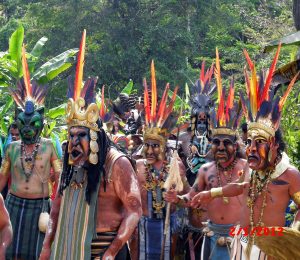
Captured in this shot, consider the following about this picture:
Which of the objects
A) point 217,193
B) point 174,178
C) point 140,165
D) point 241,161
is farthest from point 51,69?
point 217,193

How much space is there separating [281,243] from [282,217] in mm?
2013

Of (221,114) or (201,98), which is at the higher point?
(201,98)

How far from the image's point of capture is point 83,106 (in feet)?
24.3

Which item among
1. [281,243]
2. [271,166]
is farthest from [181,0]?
[281,243]

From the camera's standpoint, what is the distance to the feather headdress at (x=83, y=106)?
7340 millimetres

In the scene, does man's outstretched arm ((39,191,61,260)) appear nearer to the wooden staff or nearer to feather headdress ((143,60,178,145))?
the wooden staff

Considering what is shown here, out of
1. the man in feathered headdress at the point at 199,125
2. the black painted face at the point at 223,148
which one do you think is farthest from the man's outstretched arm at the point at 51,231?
the man in feathered headdress at the point at 199,125

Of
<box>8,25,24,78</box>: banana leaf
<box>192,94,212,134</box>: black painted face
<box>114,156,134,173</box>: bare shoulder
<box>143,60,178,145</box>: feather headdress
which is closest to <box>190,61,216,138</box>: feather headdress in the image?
<box>192,94,212,134</box>: black painted face

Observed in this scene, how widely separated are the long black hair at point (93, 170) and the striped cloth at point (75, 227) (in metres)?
0.05

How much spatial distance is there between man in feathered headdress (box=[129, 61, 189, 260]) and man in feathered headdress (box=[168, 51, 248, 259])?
0.72 meters

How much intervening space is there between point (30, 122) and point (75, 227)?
236cm

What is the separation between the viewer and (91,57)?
27.5 m

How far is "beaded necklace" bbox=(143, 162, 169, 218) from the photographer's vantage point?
10156 mm

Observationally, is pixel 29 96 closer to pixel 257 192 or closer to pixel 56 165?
pixel 56 165
